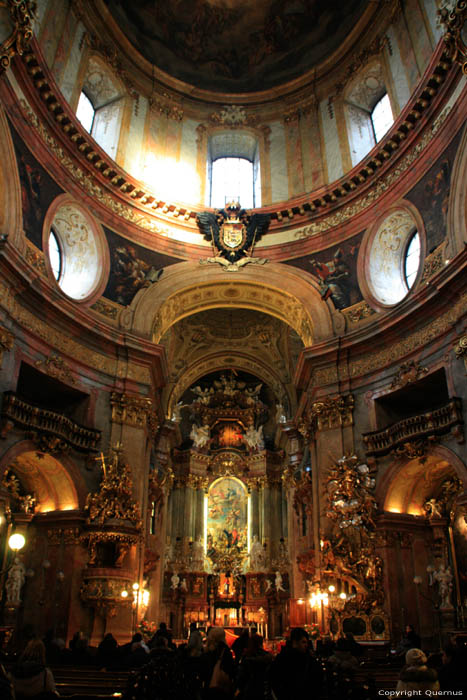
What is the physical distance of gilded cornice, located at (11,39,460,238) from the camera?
59.2 feet

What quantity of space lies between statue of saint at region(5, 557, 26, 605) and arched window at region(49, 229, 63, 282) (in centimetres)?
912

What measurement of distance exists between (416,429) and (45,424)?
10.4 m

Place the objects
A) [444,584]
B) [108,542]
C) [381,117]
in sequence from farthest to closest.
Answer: [381,117] → [108,542] → [444,584]

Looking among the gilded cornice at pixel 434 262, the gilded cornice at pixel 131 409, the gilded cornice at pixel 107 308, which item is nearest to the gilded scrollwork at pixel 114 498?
the gilded cornice at pixel 131 409

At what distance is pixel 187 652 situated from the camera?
764 centimetres

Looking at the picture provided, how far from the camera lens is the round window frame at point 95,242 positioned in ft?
58.2

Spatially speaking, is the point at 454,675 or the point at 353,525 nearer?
the point at 454,675

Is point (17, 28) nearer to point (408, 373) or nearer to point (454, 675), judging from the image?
point (408, 373)

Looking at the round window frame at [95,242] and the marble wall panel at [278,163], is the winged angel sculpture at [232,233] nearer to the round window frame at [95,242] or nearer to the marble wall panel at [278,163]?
the marble wall panel at [278,163]

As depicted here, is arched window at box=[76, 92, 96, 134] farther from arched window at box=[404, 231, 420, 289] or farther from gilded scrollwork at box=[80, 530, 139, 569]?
gilded scrollwork at box=[80, 530, 139, 569]

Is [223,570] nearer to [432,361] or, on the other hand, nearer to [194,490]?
[194,490]

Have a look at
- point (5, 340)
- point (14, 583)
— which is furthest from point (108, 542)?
point (5, 340)

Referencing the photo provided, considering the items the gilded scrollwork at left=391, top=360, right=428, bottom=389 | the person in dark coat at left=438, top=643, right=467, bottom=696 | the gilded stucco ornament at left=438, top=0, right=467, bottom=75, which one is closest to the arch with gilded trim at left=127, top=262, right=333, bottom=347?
the gilded scrollwork at left=391, top=360, right=428, bottom=389

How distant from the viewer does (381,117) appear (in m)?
23.6
